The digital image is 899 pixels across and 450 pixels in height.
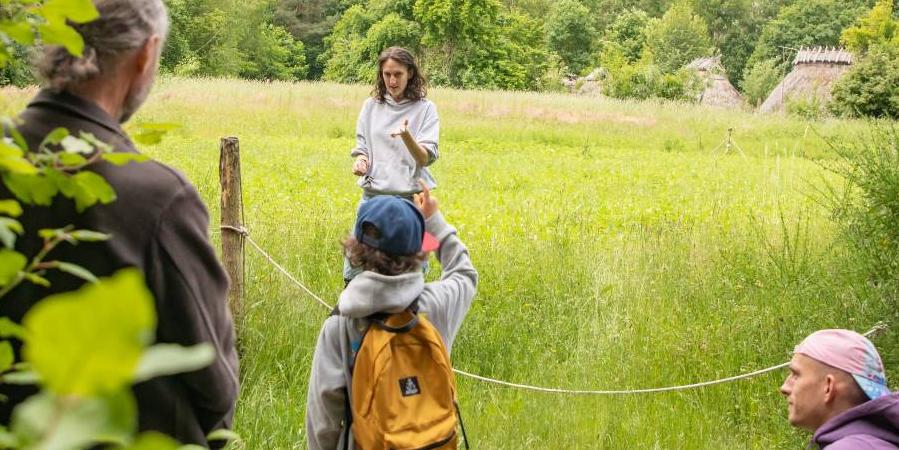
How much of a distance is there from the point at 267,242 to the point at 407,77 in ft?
5.83

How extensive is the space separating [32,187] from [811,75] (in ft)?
164

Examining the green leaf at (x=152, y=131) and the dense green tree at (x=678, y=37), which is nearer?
the green leaf at (x=152, y=131)

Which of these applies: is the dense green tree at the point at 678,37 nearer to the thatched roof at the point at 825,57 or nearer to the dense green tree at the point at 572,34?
the dense green tree at the point at 572,34

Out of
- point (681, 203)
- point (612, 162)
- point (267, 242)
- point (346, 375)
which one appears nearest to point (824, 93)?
point (612, 162)

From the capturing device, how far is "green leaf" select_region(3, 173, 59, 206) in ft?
3.56

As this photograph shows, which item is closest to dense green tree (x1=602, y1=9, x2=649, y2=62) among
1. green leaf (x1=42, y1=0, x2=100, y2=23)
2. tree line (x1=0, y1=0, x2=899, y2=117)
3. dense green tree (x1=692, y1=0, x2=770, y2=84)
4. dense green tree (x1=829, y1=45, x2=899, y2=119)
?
tree line (x1=0, y1=0, x2=899, y2=117)

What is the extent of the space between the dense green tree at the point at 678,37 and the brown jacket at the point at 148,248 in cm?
7355

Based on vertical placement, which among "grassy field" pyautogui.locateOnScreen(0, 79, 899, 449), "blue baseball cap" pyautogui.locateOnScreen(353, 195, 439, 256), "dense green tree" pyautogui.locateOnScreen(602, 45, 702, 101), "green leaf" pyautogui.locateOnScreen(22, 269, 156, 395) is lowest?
"dense green tree" pyautogui.locateOnScreen(602, 45, 702, 101)

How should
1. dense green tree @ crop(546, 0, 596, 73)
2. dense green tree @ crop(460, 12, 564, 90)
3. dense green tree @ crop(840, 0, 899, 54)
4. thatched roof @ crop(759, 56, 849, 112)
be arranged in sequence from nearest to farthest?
thatched roof @ crop(759, 56, 849, 112), dense green tree @ crop(460, 12, 564, 90), dense green tree @ crop(840, 0, 899, 54), dense green tree @ crop(546, 0, 596, 73)

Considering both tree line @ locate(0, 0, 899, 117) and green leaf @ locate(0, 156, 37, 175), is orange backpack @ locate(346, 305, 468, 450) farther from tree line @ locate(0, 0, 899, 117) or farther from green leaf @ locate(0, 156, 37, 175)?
tree line @ locate(0, 0, 899, 117)

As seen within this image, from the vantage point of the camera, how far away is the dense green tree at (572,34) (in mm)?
75375

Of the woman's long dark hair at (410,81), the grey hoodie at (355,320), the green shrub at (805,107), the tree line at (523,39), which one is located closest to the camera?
the grey hoodie at (355,320)

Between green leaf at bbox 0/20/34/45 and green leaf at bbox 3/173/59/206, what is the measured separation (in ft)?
0.60

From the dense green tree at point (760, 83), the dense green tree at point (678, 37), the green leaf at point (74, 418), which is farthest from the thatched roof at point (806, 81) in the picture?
the green leaf at point (74, 418)
